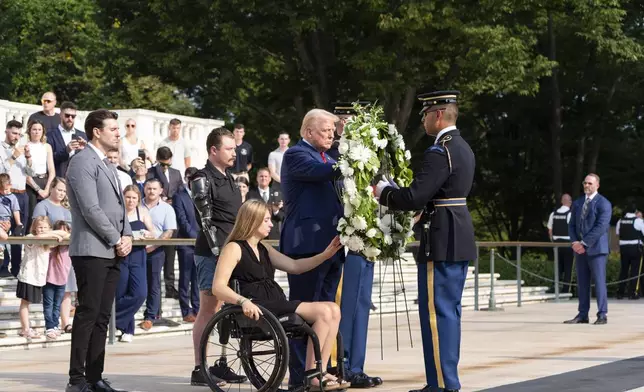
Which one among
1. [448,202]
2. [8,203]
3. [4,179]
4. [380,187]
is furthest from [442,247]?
[8,203]

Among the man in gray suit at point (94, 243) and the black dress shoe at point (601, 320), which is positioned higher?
the man in gray suit at point (94, 243)

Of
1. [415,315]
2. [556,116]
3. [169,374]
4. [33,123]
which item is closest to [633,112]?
[556,116]

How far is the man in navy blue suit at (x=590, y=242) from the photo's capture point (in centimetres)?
1833

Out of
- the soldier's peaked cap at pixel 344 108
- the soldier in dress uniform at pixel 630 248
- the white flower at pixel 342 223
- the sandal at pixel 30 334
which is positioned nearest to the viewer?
the white flower at pixel 342 223

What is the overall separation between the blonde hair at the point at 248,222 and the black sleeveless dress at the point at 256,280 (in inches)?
2.3

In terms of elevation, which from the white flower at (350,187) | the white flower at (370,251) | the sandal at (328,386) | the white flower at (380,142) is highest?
the white flower at (380,142)

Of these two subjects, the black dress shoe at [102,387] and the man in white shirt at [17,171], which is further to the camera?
the man in white shirt at [17,171]

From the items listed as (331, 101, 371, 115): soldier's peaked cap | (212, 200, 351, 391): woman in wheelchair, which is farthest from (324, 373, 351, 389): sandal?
(331, 101, 371, 115): soldier's peaked cap

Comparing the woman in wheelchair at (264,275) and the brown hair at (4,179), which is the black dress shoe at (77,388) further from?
the brown hair at (4,179)

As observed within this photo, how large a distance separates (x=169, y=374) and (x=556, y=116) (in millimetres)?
30712

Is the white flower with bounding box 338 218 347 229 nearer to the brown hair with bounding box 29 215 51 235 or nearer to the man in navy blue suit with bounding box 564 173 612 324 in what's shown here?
the brown hair with bounding box 29 215 51 235

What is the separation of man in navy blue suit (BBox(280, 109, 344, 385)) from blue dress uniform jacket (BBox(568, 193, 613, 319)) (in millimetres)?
9073

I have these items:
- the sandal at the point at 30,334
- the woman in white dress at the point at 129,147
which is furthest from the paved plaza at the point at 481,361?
the woman in white dress at the point at 129,147

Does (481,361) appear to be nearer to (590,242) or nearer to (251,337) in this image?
(251,337)
